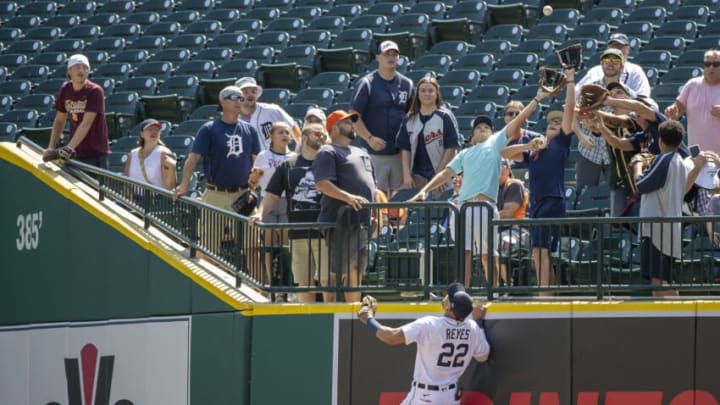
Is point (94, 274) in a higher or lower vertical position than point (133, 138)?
lower

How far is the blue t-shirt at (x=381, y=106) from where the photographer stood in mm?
12125

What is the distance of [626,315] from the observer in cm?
965

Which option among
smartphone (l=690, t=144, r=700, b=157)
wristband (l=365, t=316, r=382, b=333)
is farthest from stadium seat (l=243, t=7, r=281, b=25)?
wristband (l=365, t=316, r=382, b=333)

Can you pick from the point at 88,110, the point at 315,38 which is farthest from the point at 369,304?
the point at 315,38

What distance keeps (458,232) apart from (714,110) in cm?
244

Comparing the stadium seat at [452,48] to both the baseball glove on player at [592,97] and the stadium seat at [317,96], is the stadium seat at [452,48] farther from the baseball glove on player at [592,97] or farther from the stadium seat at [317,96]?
the baseball glove on player at [592,97]

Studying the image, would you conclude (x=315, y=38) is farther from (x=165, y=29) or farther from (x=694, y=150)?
(x=694, y=150)

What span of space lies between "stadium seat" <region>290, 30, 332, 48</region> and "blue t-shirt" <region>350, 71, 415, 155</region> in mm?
7281

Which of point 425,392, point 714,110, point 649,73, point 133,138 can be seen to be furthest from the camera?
point 133,138

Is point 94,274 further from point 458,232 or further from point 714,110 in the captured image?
point 714,110

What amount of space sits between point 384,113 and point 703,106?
2.64m

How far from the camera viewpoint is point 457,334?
9453mm

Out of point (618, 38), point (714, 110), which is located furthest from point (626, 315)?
point (618, 38)

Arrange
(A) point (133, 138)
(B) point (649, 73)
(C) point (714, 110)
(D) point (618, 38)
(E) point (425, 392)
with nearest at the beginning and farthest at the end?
(E) point (425, 392)
(C) point (714, 110)
(D) point (618, 38)
(B) point (649, 73)
(A) point (133, 138)
